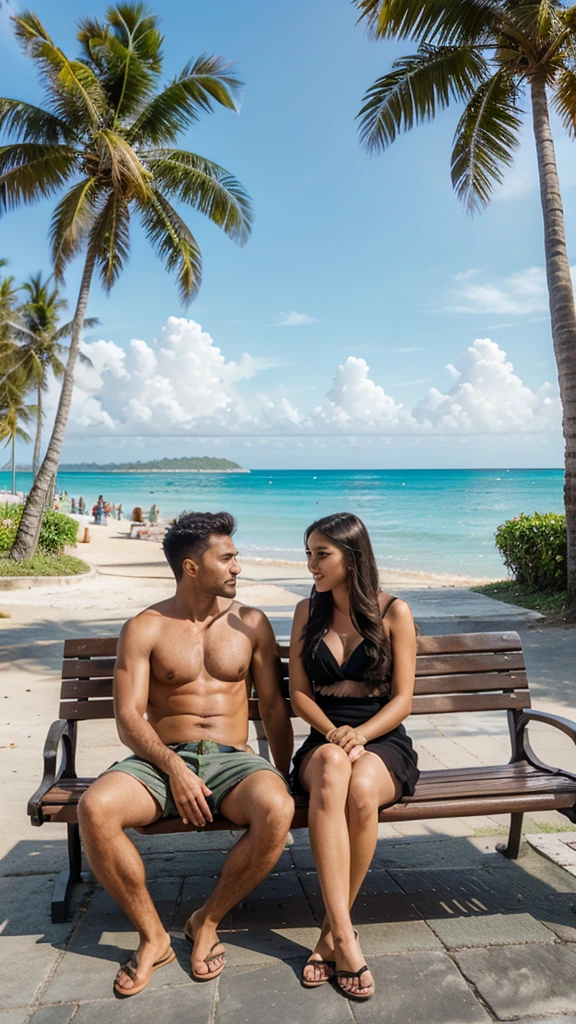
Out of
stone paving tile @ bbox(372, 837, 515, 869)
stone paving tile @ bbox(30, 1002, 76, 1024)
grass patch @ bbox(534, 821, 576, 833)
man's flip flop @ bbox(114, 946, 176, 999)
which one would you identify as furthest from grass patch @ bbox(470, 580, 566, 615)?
stone paving tile @ bbox(30, 1002, 76, 1024)

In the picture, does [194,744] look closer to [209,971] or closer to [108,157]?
[209,971]

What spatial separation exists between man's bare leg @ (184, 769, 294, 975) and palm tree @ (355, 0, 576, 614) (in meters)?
7.45

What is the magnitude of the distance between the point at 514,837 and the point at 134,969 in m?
1.77

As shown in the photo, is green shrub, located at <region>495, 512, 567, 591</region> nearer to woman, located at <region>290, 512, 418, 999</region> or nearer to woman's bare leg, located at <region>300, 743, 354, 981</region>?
woman, located at <region>290, 512, 418, 999</region>

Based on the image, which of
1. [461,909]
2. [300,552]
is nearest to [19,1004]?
[461,909]

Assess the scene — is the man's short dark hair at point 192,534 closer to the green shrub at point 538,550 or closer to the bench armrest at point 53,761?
the bench armrest at point 53,761

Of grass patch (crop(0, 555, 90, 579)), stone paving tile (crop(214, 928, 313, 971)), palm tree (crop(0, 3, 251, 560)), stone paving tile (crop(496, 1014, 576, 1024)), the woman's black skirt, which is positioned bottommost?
grass patch (crop(0, 555, 90, 579))

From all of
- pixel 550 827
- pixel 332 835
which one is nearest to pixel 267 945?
pixel 332 835

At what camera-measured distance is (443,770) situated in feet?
10.7

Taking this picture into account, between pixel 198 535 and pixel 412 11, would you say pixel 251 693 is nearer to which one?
pixel 198 535

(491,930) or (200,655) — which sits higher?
(200,655)

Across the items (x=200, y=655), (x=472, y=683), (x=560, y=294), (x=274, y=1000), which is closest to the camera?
(x=274, y=1000)

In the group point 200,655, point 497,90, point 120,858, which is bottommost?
point 120,858

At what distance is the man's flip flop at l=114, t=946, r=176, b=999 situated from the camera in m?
2.52
